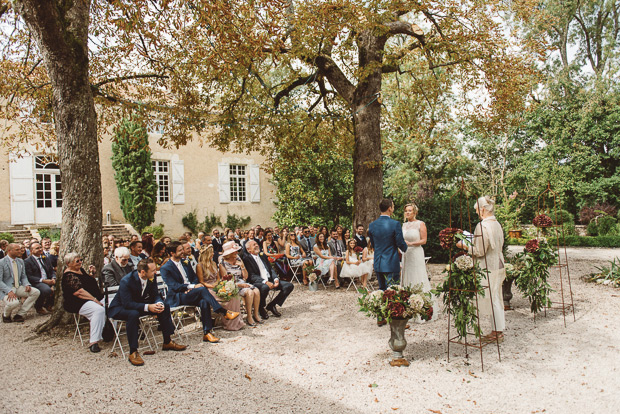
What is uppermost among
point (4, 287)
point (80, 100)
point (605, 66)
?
point (605, 66)

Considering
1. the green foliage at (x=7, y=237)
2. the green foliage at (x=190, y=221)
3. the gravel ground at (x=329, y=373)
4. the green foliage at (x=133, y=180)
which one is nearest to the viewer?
the gravel ground at (x=329, y=373)

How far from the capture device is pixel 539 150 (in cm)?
2711

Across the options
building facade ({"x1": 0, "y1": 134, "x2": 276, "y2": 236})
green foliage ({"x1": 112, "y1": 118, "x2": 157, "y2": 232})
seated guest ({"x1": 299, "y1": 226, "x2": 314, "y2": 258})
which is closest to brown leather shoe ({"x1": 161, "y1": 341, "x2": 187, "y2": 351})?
seated guest ({"x1": 299, "y1": 226, "x2": 314, "y2": 258})

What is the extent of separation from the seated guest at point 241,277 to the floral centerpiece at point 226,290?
0.29 meters

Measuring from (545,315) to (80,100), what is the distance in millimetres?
8394

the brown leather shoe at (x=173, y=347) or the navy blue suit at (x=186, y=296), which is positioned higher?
the navy blue suit at (x=186, y=296)

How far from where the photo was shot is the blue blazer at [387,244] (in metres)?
6.37

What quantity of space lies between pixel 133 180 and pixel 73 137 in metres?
11.8

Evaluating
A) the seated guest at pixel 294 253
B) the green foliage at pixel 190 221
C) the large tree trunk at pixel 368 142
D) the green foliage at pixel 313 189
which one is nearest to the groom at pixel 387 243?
the large tree trunk at pixel 368 142

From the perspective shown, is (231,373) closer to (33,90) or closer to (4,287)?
(4,287)

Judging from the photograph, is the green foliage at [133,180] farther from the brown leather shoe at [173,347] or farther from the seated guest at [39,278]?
the brown leather shoe at [173,347]

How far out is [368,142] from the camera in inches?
427

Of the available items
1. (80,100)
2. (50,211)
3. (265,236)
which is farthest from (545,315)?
(50,211)

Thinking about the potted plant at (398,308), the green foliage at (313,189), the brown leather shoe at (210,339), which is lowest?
the brown leather shoe at (210,339)
